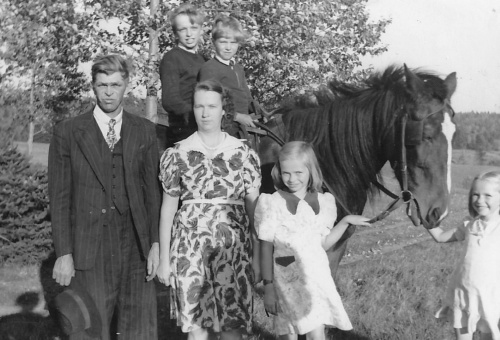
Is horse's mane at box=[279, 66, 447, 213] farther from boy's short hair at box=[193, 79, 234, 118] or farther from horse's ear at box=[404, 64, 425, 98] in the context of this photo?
boy's short hair at box=[193, 79, 234, 118]

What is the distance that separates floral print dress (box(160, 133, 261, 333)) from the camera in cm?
356

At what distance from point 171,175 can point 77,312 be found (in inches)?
37.4

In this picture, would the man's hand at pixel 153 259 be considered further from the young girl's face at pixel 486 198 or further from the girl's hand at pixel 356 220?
the young girl's face at pixel 486 198

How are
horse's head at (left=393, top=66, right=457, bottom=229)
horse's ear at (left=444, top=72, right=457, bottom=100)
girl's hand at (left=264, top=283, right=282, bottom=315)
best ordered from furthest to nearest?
horse's ear at (left=444, top=72, right=457, bottom=100) → horse's head at (left=393, top=66, right=457, bottom=229) → girl's hand at (left=264, top=283, right=282, bottom=315)

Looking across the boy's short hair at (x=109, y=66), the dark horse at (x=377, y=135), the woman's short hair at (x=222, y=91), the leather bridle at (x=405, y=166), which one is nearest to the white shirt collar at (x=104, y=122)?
the boy's short hair at (x=109, y=66)

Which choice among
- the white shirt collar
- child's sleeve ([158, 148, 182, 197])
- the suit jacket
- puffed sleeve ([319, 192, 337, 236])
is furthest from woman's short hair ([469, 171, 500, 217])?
the white shirt collar

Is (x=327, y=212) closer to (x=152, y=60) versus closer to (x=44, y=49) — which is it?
(x=152, y=60)

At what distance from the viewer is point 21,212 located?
9461mm

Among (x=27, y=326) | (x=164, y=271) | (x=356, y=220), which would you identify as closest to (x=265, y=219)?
(x=356, y=220)

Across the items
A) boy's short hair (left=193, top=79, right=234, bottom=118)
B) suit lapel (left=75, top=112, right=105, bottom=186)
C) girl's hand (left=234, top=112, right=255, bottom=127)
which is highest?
boy's short hair (left=193, top=79, right=234, bottom=118)

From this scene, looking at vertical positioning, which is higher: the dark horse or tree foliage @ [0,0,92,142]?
tree foliage @ [0,0,92,142]

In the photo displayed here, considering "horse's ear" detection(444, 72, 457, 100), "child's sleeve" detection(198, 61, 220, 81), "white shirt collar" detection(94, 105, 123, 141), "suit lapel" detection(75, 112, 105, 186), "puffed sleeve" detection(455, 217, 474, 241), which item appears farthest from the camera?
"child's sleeve" detection(198, 61, 220, 81)

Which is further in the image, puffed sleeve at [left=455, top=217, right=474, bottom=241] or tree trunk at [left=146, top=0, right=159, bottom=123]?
tree trunk at [left=146, top=0, right=159, bottom=123]

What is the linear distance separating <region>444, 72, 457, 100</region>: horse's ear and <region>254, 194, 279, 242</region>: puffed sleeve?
1.55 meters
